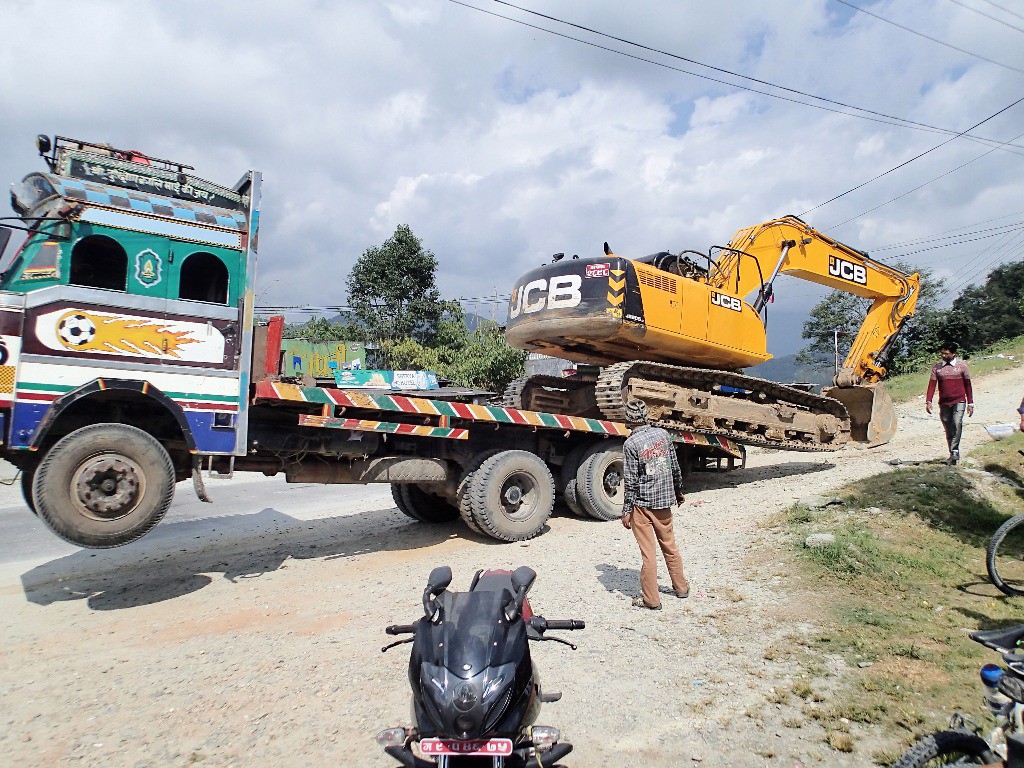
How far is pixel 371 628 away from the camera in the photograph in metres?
4.98

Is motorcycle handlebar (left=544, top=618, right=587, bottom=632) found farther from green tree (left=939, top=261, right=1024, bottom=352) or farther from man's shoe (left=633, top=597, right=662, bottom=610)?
green tree (left=939, top=261, right=1024, bottom=352)

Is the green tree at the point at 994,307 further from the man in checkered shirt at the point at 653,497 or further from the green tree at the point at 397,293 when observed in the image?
the man in checkered shirt at the point at 653,497

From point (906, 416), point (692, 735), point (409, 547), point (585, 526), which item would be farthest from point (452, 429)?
point (906, 416)

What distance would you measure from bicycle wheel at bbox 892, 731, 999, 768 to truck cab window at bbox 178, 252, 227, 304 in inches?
227

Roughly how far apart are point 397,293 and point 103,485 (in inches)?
888

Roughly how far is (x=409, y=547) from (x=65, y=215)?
4.58 m

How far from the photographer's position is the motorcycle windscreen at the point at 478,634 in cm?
239

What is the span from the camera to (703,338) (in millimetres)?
9211

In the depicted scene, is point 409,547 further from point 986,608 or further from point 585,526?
point 986,608

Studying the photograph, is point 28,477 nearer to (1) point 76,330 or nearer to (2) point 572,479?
(1) point 76,330

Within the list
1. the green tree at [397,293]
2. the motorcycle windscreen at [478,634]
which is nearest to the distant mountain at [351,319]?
the green tree at [397,293]

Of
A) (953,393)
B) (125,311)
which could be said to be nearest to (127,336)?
(125,311)

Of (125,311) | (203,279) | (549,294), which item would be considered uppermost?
(549,294)

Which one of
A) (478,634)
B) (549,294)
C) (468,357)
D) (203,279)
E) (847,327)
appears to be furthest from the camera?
(847,327)
